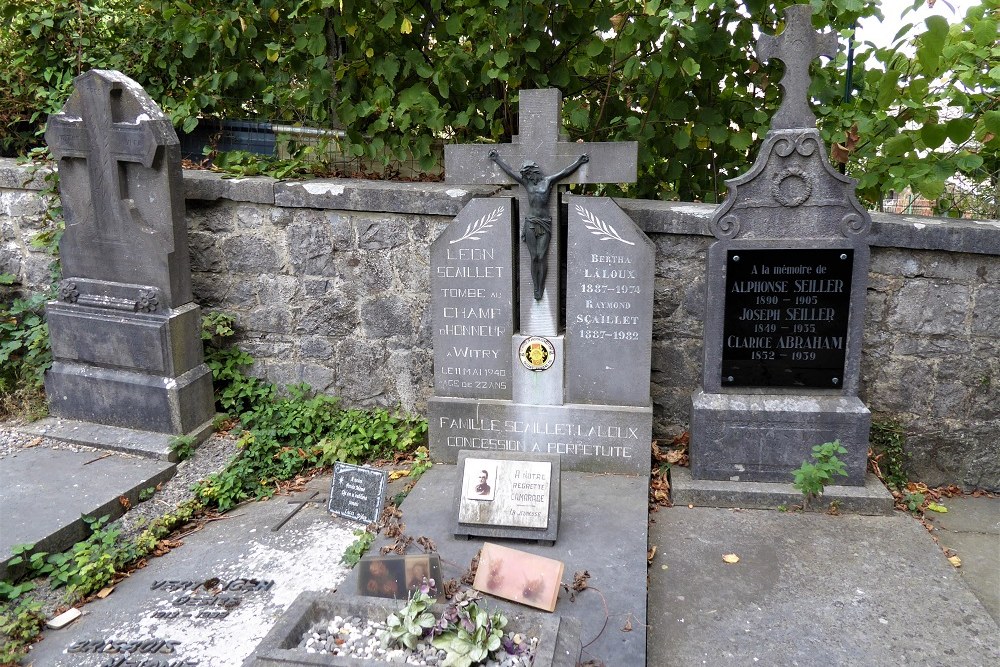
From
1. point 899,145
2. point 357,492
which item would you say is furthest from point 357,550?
point 899,145

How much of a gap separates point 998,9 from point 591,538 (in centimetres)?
361

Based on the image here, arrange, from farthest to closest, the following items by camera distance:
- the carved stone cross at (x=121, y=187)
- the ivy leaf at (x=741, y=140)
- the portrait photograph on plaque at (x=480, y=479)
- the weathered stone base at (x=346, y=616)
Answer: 1. the ivy leaf at (x=741, y=140)
2. the carved stone cross at (x=121, y=187)
3. the portrait photograph on plaque at (x=480, y=479)
4. the weathered stone base at (x=346, y=616)

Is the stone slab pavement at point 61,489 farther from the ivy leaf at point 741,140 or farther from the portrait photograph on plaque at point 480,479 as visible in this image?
the ivy leaf at point 741,140

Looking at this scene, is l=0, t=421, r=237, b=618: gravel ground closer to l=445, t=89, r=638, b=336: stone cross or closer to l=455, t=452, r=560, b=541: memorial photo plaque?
l=455, t=452, r=560, b=541: memorial photo plaque

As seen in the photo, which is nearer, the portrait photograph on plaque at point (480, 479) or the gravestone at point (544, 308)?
the portrait photograph on plaque at point (480, 479)

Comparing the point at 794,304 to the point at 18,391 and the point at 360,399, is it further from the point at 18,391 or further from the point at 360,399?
the point at 18,391

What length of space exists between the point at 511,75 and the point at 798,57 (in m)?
1.78

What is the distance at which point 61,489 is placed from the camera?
15.0 feet

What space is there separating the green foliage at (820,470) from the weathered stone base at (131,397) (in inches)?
142

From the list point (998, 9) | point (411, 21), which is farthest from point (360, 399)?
point (998, 9)

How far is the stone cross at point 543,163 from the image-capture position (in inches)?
179

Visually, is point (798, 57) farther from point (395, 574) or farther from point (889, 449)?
point (395, 574)

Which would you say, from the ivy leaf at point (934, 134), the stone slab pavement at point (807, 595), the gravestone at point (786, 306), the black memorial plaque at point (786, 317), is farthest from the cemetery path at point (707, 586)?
the ivy leaf at point (934, 134)

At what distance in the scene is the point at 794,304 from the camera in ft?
14.7
